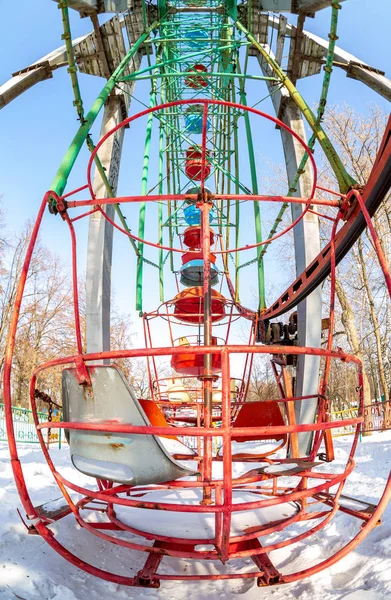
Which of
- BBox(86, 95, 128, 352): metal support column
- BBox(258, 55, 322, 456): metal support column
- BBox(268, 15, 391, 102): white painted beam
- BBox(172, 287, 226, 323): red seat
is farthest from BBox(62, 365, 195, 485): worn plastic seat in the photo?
BBox(268, 15, 391, 102): white painted beam

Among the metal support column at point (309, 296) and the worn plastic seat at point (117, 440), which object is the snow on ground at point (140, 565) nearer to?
the worn plastic seat at point (117, 440)

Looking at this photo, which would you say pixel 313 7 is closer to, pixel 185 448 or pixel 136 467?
pixel 185 448

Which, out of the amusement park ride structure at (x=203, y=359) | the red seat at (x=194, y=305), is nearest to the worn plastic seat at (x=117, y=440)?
the amusement park ride structure at (x=203, y=359)

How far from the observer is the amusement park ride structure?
2.24 m

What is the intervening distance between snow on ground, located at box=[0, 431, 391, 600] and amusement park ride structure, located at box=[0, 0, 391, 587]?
14 centimetres

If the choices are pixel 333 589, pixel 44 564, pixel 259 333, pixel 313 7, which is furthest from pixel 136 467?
pixel 313 7

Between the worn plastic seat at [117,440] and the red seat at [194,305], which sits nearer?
the worn plastic seat at [117,440]

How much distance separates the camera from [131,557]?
3318 millimetres

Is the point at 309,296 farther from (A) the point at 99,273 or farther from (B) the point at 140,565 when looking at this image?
(B) the point at 140,565

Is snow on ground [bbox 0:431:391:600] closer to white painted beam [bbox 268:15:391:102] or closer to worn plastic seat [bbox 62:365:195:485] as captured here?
worn plastic seat [bbox 62:365:195:485]

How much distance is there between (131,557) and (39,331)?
2701 cm

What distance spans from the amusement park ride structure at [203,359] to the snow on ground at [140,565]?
0.45ft

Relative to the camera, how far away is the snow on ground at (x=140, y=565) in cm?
233

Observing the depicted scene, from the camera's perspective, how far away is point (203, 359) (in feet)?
15.2
